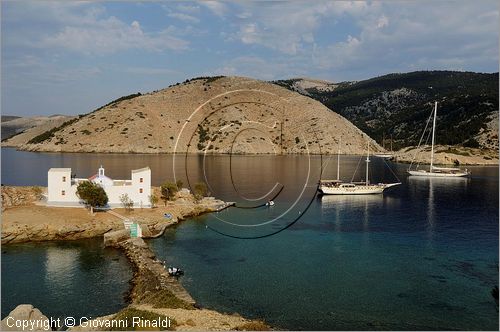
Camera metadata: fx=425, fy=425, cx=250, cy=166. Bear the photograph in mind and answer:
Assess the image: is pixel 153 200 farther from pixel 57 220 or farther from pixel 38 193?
pixel 38 193

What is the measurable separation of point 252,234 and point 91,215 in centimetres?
2041

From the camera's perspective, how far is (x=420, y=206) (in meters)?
73.8

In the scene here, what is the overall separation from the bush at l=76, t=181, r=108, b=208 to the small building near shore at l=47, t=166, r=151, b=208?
7.88ft

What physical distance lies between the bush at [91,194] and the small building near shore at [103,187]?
2.40 metres

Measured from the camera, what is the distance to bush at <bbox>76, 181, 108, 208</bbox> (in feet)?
177

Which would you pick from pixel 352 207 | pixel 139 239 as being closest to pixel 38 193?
pixel 139 239

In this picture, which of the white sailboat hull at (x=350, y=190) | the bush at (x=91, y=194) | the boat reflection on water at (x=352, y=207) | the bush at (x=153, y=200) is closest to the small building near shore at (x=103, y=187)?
the bush at (x=153, y=200)

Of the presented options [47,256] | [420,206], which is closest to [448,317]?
[47,256]

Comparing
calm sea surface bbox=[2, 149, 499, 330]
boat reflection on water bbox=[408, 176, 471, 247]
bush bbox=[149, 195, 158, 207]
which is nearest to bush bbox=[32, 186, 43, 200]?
calm sea surface bbox=[2, 149, 499, 330]

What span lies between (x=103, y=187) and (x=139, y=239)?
13.4 m

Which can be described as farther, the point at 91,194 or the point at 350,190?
the point at 350,190

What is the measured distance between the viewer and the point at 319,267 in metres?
40.4

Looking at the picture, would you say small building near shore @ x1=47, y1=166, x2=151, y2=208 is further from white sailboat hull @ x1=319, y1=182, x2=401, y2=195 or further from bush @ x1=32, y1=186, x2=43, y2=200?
white sailboat hull @ x1=319, y1=182, x2=401, y2=195

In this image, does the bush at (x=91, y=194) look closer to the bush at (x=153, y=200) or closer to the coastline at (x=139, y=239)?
the coastline at (x=139, y=239)
